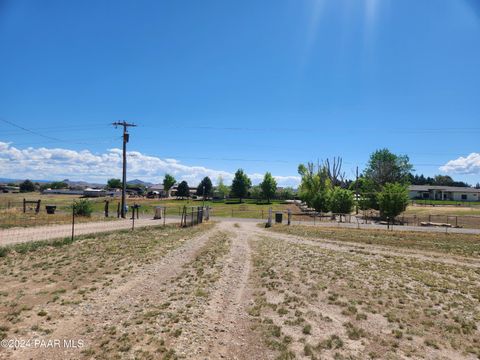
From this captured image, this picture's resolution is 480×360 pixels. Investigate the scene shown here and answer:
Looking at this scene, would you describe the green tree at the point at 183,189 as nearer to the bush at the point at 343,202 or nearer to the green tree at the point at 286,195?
the green tree at the point at 286,195

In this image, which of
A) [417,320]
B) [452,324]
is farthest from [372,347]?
[452,324]

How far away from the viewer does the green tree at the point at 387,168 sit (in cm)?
8624

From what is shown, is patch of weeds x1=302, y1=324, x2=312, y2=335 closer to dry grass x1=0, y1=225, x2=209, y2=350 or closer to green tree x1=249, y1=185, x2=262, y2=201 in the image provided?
dry grass x1=0, y1=225, x2=209, y2=350

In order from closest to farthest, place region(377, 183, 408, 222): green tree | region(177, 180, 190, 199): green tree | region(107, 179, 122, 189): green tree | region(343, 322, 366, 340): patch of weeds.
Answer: region(343, 322, 366, 340): patch of weeds → region(377, 183, 408, 222): green tree → region(177, 180, 190, 199): green tree → region(107, 179, 122, 189): green tree

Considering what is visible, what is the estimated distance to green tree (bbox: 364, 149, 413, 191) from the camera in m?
86.2

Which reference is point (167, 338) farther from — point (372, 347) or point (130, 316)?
point (372, 347)

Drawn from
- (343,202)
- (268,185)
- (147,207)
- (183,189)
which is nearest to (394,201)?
(343,202)

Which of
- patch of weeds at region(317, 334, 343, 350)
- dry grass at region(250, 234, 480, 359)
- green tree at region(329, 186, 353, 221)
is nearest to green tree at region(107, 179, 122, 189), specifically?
green tree at region(329, 186, 353, 221)

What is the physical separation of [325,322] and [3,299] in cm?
820

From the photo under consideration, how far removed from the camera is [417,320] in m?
7.83

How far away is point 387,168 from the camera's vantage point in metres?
86.7

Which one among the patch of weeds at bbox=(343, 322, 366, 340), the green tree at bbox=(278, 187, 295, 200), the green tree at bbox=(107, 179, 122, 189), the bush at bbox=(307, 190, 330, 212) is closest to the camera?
the patch of weeds at bbox=(343, 322, 366, 340)

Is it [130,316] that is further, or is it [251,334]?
[130,316]

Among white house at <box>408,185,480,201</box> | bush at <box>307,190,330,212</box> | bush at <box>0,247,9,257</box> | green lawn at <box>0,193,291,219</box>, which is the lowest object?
green lawn at <box>0,193,291,219</box>
